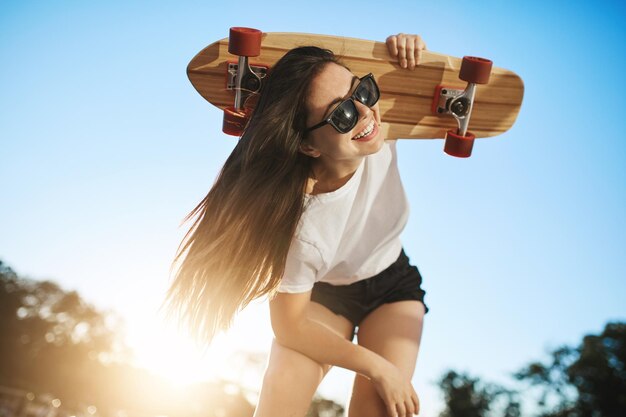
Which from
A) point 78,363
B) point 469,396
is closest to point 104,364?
point 78,363

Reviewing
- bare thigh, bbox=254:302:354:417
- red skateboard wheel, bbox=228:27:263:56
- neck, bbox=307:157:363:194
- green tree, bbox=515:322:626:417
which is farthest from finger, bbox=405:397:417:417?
green tree, bbox=515:322:626:417

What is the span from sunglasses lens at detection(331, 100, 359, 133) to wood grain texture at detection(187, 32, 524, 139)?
0.61 meters

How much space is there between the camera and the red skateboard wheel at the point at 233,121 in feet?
9.81

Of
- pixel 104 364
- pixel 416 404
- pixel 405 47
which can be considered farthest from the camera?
pixel 104 364

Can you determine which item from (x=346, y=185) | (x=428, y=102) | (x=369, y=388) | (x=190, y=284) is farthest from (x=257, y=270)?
(x=428, y=102)

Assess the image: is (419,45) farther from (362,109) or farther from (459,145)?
(362,109)

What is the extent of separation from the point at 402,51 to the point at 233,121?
798 mm

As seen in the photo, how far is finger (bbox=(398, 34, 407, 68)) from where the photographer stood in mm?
3156

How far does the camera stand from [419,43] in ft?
10.4

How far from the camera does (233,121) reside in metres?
3.00

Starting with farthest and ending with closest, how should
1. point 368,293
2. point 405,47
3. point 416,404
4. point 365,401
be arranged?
point 405,47
point 368,293
point 365,401
point 416,404

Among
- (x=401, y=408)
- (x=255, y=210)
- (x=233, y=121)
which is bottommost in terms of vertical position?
(x=401, y=408)

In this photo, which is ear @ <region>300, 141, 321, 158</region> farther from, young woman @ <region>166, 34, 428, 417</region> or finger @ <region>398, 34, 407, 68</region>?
finger @ <region>398, 34, 407, 68</region>

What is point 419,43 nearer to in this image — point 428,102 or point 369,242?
point 428,102
